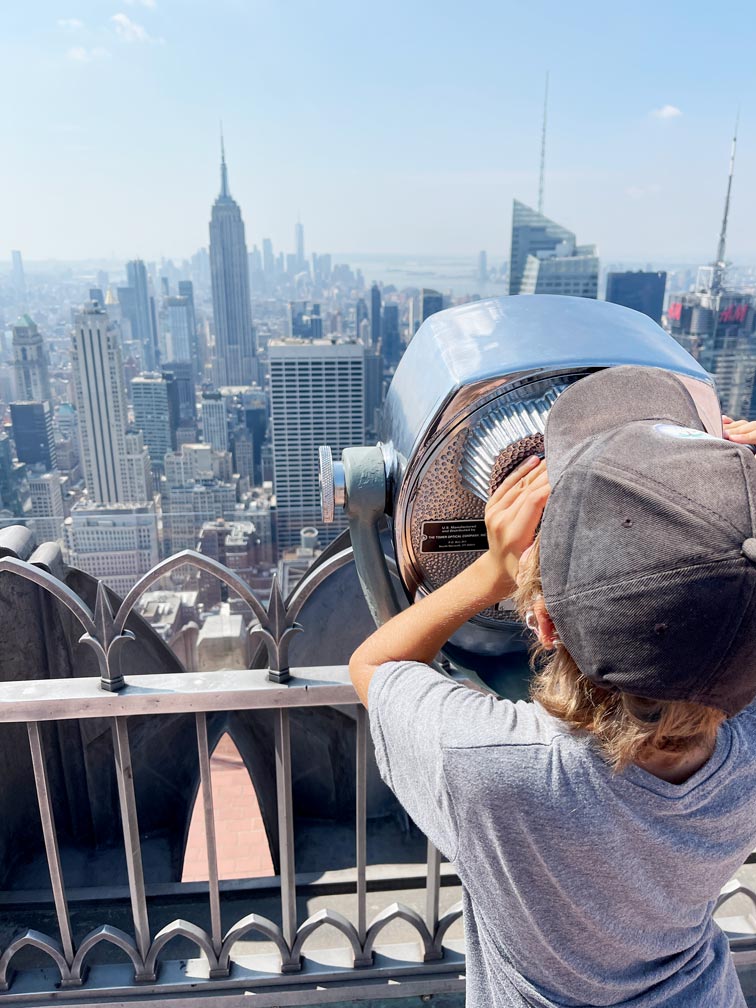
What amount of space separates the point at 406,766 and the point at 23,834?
1378mm

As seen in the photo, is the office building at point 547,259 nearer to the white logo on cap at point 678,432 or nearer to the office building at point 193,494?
the office building at point 193,494

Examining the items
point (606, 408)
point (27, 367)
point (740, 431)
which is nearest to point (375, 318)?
point (27, 367)

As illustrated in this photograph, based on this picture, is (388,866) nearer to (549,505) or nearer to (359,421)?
(549,505)

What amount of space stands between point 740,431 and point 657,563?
542mm

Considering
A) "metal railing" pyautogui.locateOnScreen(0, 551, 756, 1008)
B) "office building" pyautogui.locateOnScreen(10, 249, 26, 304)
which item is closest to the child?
"metal railing" pyautogui.locateOnScreen(0, 551, 756, 1008)

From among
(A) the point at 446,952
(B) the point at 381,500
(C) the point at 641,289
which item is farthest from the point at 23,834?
(C) the point at 641,289

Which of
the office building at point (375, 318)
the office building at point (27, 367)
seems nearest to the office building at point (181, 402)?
the office building at point (27, 367)

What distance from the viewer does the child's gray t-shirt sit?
595 mm

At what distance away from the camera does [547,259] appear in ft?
176

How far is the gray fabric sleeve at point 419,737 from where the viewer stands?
0.63 meters

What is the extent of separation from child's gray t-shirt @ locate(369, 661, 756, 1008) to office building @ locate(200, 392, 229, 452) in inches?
1647

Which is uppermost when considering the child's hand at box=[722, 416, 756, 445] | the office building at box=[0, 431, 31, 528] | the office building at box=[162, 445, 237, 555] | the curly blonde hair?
the child's hand at box=[722, 416, 756, 445]

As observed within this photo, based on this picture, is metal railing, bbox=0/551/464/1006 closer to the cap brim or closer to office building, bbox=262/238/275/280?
the cap brim

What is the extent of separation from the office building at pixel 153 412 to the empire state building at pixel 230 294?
745 inches
